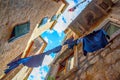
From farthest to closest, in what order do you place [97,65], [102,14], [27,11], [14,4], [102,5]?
[102,5] < [102,14] < [27,11] < [14,4] < [97,65]

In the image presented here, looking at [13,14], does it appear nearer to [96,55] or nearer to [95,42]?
[95,42]

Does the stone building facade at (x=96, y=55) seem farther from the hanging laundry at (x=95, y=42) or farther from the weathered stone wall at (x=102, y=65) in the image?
the hanging laundry at (x=95, y=42)

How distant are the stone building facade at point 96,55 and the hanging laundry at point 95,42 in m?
0.23

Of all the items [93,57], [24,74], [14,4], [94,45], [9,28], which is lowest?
[24,74]

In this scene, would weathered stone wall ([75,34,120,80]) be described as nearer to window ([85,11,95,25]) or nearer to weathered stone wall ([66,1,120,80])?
weathered stone wall ([66,1,120,80])

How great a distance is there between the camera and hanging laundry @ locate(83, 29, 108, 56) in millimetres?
6306

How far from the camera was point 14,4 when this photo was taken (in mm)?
7562

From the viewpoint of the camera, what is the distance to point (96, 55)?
6621mm

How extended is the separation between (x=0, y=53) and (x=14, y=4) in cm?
236

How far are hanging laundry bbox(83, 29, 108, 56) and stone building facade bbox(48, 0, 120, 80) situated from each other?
0.23 m

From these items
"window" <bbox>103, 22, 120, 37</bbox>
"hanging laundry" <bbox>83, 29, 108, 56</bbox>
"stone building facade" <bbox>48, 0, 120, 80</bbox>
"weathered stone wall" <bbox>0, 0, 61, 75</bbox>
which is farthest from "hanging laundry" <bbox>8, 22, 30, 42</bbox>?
"window" <bbox>103, 22, 120, 37</bbox>

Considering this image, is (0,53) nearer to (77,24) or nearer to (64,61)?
(64,61)

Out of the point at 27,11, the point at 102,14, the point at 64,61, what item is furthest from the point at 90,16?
the point at 27,11

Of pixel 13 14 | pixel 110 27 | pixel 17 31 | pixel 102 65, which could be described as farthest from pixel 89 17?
pixel 102 65
